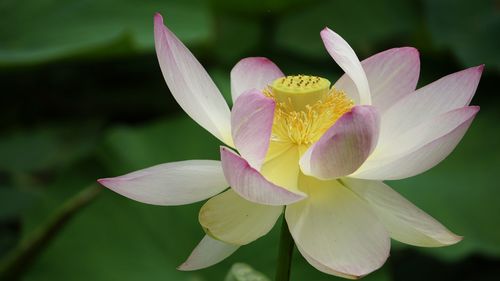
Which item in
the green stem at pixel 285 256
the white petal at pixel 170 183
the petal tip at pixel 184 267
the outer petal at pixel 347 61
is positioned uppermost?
the outer petal at pixel 347 61

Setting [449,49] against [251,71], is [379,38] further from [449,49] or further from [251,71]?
[251,71]

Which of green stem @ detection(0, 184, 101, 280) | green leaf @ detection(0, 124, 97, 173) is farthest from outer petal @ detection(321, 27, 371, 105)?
green leaf @ detection(0, 124, 97, 173)

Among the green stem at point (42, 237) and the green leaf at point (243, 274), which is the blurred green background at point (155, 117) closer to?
the green stem at point (42, 237)

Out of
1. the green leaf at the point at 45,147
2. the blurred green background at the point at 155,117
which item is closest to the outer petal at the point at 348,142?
the blurred green background at the point at 155,117

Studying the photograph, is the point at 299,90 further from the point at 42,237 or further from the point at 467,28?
the point at 467,28

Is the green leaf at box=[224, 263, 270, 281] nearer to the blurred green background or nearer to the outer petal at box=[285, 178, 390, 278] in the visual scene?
the outer petal at box=[285, 178, 390, 278]

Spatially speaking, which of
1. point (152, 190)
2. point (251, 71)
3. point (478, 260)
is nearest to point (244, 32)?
point (478, 260)
